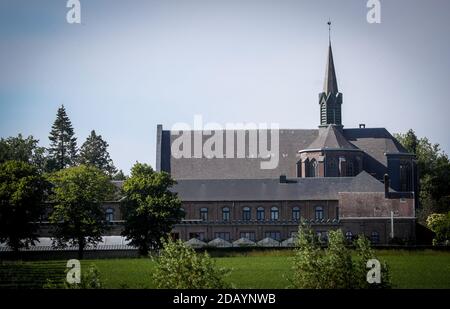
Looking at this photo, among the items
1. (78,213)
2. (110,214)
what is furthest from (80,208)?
(110,214)

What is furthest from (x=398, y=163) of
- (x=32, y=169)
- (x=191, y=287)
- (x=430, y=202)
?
(x=191, y=287)


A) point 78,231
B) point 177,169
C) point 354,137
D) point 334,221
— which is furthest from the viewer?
point 354,137

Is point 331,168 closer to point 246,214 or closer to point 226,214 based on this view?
point 246,214

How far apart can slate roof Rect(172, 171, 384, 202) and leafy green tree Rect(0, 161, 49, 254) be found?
18.9 metres

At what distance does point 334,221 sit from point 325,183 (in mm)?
4814

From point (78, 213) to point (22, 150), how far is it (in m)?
34.8

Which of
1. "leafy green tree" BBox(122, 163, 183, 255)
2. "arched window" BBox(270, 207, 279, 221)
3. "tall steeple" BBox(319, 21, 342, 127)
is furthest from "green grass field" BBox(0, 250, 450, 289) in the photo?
"tall steeple" BBox(319, 21, 342, 127)

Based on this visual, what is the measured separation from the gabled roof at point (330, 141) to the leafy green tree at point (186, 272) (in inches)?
2526

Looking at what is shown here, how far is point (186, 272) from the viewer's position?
2556 cm

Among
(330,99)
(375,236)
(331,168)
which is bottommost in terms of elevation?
(375,236)

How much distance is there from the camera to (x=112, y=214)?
7931 centimetres

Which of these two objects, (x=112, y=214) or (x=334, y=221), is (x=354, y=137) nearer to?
(x=334, y=221)

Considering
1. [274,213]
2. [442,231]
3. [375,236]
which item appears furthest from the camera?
[274,213]

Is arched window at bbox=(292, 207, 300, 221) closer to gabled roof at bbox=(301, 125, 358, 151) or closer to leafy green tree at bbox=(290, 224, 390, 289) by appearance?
gabled roof at bbox=(301, 125, 358, 151)
